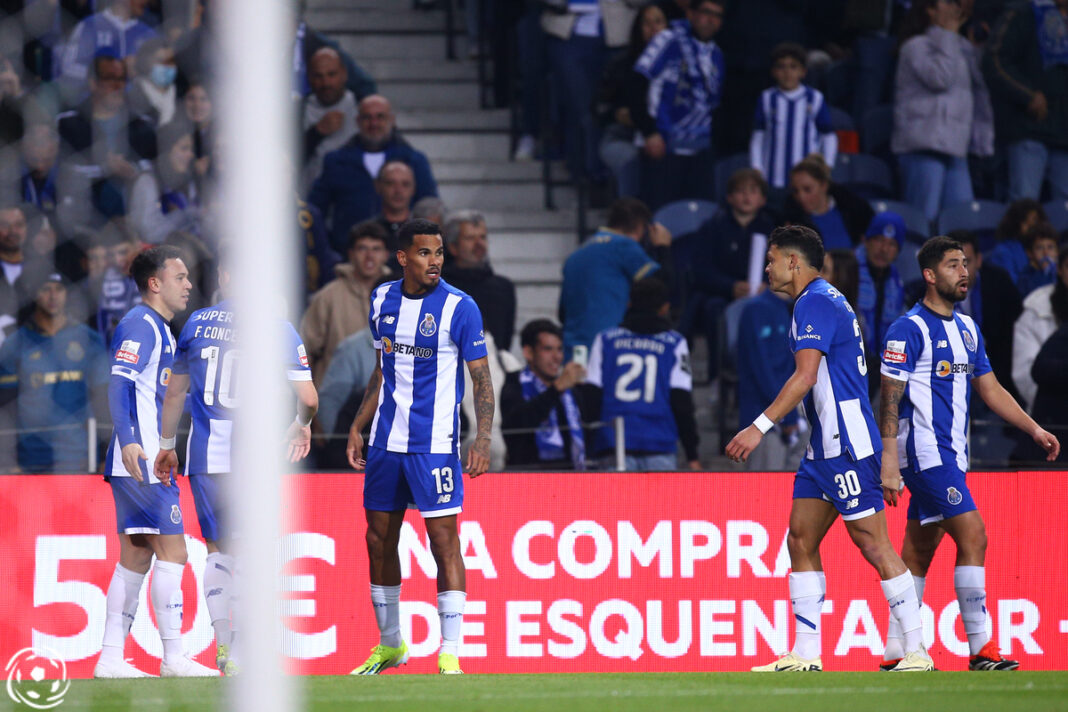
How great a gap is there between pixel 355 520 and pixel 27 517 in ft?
5.38

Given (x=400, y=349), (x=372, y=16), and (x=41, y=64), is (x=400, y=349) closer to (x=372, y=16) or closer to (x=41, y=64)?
(x=41, y=64)

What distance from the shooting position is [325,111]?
34.1 ft

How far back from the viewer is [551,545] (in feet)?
24.8

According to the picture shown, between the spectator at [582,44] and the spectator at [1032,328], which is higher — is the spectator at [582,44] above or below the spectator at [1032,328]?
above

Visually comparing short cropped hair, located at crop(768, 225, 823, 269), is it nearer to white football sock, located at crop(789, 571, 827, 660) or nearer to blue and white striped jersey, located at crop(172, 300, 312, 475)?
white football sock, located at crop(789, 571, 827, 660)

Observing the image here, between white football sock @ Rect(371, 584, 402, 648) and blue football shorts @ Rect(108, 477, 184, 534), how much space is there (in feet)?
3.19

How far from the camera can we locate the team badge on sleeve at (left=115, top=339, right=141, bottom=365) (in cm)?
653

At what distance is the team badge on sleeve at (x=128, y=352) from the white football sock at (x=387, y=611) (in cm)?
147

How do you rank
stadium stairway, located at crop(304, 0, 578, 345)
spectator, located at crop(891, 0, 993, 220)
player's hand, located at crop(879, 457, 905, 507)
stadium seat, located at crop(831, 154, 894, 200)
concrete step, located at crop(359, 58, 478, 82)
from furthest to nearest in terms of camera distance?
concrete step, located at crop(359, 58, 478, 82) → stadium stairway, located at crop(304, 0, 578, 345) → stadium seat, located at crop(831, 154, 894, 200) → spectator, located at crop(891, 0, 993, 220) → player's hand, located at crop(879, 457, 905, 507)

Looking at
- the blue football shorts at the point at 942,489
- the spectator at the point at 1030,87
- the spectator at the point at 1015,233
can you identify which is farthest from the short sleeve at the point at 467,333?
the spectator at the point at 1030,87

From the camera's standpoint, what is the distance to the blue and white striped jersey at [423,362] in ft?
20.8

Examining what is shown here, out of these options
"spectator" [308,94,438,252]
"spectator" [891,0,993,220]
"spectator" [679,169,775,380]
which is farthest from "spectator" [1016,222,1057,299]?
"spectator" [308,94,438,252]

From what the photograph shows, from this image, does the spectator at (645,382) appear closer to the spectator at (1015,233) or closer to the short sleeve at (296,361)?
the short sleeve at (296,361)

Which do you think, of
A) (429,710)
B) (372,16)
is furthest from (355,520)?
(372,16)
